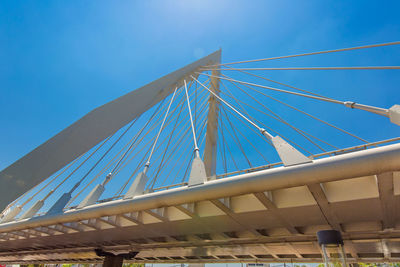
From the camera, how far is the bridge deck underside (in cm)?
683

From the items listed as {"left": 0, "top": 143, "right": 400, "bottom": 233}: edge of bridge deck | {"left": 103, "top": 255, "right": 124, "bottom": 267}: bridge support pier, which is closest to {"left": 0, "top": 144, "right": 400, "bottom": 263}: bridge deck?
{"left": 0, "top": 143, "right": 400, "bottom": 233}: edge of bridge deck

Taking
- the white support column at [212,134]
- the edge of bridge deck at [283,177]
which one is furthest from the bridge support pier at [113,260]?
the edge of bridge deck at [283,177]

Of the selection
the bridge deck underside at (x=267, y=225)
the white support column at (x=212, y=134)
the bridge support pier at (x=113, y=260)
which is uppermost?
the white support column at (x=212, y=134)

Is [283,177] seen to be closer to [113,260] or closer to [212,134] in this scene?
[212,134]

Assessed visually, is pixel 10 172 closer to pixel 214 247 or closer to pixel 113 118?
pixel 113 118

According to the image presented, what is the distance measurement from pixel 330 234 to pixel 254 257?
43.2 feet

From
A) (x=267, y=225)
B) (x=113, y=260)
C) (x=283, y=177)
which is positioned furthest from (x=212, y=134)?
(x=283, y=177)

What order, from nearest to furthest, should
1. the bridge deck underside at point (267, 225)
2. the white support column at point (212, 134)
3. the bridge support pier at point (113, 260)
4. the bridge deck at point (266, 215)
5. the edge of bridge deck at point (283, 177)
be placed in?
the edge of bridge deck at point (283, 177) → the bridge deck at point (266, 215) → the bridge deck underside at point (267, 225) → the bridge support pier at point (113, 260) → the white support column at point (212, 134)

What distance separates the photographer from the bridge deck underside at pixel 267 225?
6828 mm

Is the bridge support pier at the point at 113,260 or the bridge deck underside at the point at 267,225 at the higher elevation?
the bridge deck underside at the point at 267,225

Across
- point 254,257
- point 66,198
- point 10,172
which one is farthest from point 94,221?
point 254,257

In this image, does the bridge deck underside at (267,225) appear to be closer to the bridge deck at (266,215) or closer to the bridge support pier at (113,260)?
the bridge deck at (266,215)

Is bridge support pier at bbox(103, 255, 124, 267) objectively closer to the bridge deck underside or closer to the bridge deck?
the bridge deck underside

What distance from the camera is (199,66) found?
18078mm
